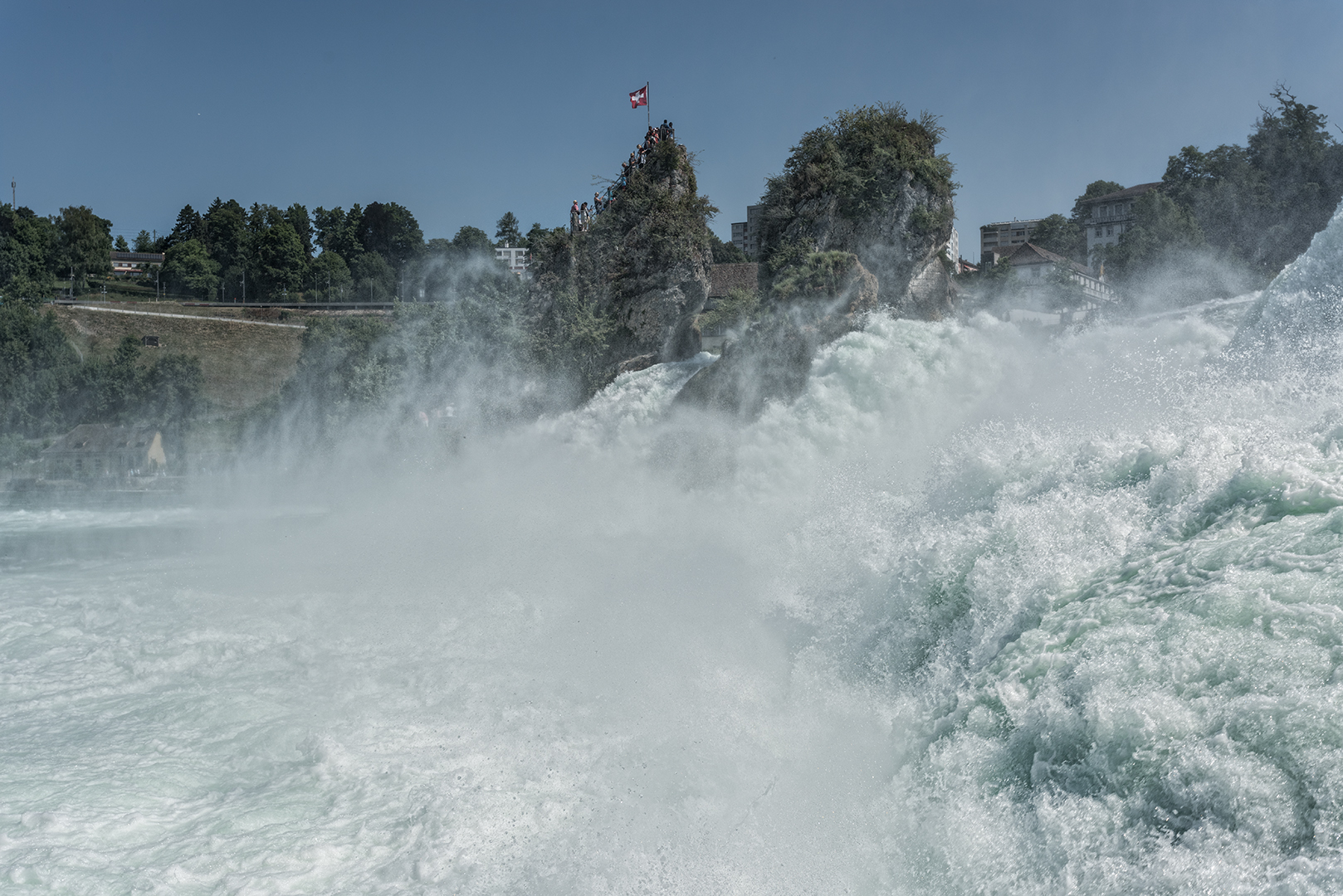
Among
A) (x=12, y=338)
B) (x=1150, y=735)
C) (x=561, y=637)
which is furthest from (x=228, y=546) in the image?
(x=12, y=338)

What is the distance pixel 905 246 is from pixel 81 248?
69374 millimetres

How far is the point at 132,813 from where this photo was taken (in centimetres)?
477

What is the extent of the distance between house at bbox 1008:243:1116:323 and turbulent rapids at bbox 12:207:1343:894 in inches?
455

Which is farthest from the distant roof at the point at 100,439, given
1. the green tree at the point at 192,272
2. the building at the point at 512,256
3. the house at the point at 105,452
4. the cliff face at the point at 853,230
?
the building at the point at 512,256

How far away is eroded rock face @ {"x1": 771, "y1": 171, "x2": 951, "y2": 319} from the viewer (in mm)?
16984

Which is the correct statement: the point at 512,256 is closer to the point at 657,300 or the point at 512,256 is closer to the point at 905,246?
the point at 657,300

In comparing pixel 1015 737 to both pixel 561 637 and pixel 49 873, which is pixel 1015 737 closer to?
pixel 49 873

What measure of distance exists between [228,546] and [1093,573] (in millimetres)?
14620

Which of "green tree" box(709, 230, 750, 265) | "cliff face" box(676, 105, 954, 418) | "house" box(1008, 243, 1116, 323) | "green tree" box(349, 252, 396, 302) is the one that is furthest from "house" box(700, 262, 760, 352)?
"green tree" box(349, 252, 396, 302)

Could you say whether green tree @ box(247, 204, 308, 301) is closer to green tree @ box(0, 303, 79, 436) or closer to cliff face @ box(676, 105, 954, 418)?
green tree @ box(0, 303, 79, 436)

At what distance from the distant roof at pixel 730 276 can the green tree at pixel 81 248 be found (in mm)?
57330

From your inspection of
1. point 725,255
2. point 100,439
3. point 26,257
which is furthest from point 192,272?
point 725,255

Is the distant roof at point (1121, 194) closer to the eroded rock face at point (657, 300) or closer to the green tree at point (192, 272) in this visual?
the eroded rock face at point (657, 300)

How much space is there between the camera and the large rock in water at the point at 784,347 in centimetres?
1427
